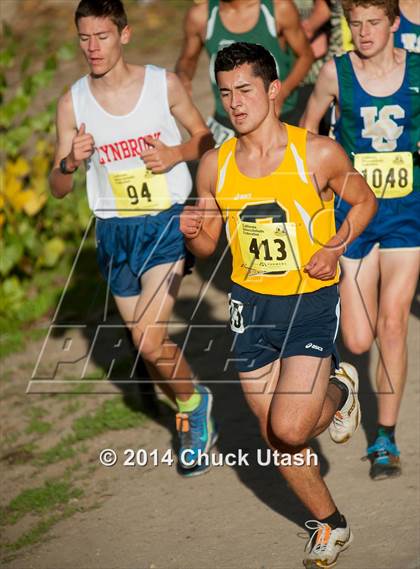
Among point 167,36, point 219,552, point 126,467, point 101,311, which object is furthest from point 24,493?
point 167,36

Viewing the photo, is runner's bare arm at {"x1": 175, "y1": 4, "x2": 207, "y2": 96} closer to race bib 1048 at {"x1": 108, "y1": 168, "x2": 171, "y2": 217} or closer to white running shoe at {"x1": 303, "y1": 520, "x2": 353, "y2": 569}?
race bib 1048 at {"x1": 108, "y1": 168, "x2": 171, "y2": 217}

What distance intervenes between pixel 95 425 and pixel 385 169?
7.78 feet

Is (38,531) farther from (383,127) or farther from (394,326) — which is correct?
(383,127)

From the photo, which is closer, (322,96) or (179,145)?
(322,96)

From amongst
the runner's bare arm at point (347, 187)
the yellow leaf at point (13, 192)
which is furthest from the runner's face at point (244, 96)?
the yellow leaf at point (13, 192)

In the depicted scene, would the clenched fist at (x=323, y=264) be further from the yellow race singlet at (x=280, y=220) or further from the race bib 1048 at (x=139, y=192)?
A: the race bib 1048 at (x=139, y=192)

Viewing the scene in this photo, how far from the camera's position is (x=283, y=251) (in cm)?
497

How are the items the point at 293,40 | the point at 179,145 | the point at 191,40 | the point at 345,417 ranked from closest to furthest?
the point at 345,417 < the point at 179,145 < the point at 293,40 < the point at 191,40

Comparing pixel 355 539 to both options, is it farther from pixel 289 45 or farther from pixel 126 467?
pixel 289 45

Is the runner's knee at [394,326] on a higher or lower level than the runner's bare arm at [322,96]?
lower

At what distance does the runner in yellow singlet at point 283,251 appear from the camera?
193 inches

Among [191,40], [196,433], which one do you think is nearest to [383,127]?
[196,433]

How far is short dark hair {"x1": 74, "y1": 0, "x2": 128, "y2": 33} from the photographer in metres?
5.89

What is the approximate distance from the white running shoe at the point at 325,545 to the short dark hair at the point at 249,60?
186 centimetres
